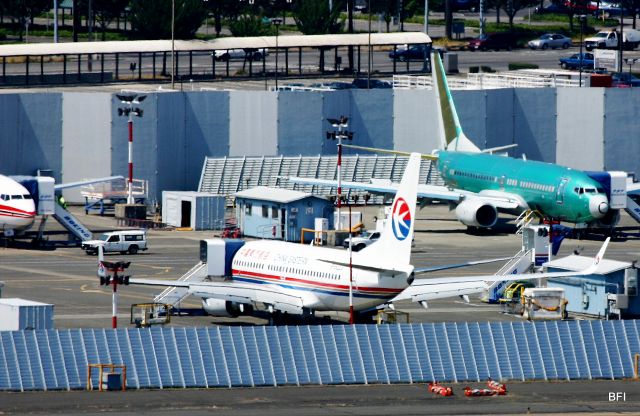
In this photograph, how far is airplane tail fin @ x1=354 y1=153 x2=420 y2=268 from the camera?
73.8 meters

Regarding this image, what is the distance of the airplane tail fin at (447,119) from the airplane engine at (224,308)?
4825 cm

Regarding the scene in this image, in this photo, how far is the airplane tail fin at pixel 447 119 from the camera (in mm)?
128250

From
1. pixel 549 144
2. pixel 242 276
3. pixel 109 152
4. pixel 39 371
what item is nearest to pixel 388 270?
pixel 242 276

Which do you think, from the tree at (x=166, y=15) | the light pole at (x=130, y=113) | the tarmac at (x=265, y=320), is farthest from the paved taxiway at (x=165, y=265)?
the tree at (x=166, y=15)

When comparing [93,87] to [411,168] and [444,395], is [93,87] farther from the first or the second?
[444,395]

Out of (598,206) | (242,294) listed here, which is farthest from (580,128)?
(242,294)

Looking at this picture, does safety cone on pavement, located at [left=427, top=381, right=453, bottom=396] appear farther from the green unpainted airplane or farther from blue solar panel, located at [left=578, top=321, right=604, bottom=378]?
the green unpainted airplane

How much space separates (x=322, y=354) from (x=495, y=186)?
53.5 meters

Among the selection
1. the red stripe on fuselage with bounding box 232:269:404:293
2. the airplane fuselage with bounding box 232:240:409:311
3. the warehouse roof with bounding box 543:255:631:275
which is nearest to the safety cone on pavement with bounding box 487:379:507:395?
the airplane fuselage with bounding box 232:240:409:311

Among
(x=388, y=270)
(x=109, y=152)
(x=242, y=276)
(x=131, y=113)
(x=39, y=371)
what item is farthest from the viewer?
(x=109, y=152)

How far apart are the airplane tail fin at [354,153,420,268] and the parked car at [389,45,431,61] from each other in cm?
Answer: 9114

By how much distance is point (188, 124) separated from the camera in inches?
5207

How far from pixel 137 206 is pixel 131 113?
6822 mm

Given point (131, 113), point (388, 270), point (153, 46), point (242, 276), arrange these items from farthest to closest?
point (153, 46)
point (131, 113)
point (242, 276)
point (388, 270)
